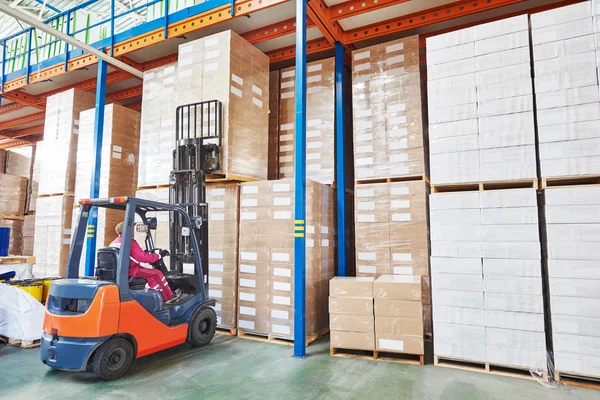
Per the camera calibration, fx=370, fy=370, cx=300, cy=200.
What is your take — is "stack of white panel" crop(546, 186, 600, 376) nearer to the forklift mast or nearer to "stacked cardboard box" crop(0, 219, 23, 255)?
the forklift mast

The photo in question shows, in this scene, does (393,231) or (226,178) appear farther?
(393,231)

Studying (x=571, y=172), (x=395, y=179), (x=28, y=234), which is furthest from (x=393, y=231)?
(x=28, y=234)

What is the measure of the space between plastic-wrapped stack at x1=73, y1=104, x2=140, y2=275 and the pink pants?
3187mm

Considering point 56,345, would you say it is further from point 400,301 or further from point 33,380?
point 400,301

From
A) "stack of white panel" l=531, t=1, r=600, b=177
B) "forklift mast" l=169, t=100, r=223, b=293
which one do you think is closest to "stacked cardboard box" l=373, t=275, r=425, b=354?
"stack of white panel" l=531, t=1, r=600, b=177

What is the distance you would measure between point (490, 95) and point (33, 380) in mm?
5344

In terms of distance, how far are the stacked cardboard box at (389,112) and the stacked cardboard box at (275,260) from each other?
96 cm

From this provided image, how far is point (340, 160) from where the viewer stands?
5.72 metres

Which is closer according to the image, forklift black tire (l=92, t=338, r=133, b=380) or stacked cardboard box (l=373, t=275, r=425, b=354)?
forklift black tire (l=92, t=338, r=133, b=380)

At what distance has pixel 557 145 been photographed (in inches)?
143

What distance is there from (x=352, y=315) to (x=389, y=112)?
9.52ft

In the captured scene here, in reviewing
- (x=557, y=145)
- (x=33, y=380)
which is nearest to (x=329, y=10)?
(x=557, y=145)

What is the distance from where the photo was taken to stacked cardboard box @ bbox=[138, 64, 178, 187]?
5.89m

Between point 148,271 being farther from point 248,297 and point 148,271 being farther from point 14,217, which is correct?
point 14,217
